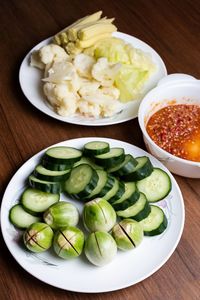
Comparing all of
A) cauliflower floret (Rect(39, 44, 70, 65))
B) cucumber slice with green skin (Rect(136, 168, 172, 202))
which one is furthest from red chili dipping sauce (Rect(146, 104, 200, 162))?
cauliflower floret (Rect(39, 44, 70, 65))

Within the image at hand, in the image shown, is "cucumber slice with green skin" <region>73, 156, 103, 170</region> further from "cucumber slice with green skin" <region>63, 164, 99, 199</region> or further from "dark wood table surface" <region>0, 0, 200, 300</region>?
"dark wood table surface" <region>0, 0, 200, 300</region>

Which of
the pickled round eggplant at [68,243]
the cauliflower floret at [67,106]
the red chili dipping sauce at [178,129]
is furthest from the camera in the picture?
the cauliflower floret at [67,106]

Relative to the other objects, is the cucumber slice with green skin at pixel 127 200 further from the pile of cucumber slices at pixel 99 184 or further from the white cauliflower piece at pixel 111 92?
the white cauliflower piece at pixel 111 92

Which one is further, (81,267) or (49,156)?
(49,156)

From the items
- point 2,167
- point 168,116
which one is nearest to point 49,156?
point 2,167

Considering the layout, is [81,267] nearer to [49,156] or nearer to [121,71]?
[49,156]

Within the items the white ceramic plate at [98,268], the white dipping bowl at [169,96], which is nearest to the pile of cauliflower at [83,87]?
the white dipping bowl at [169,96]
